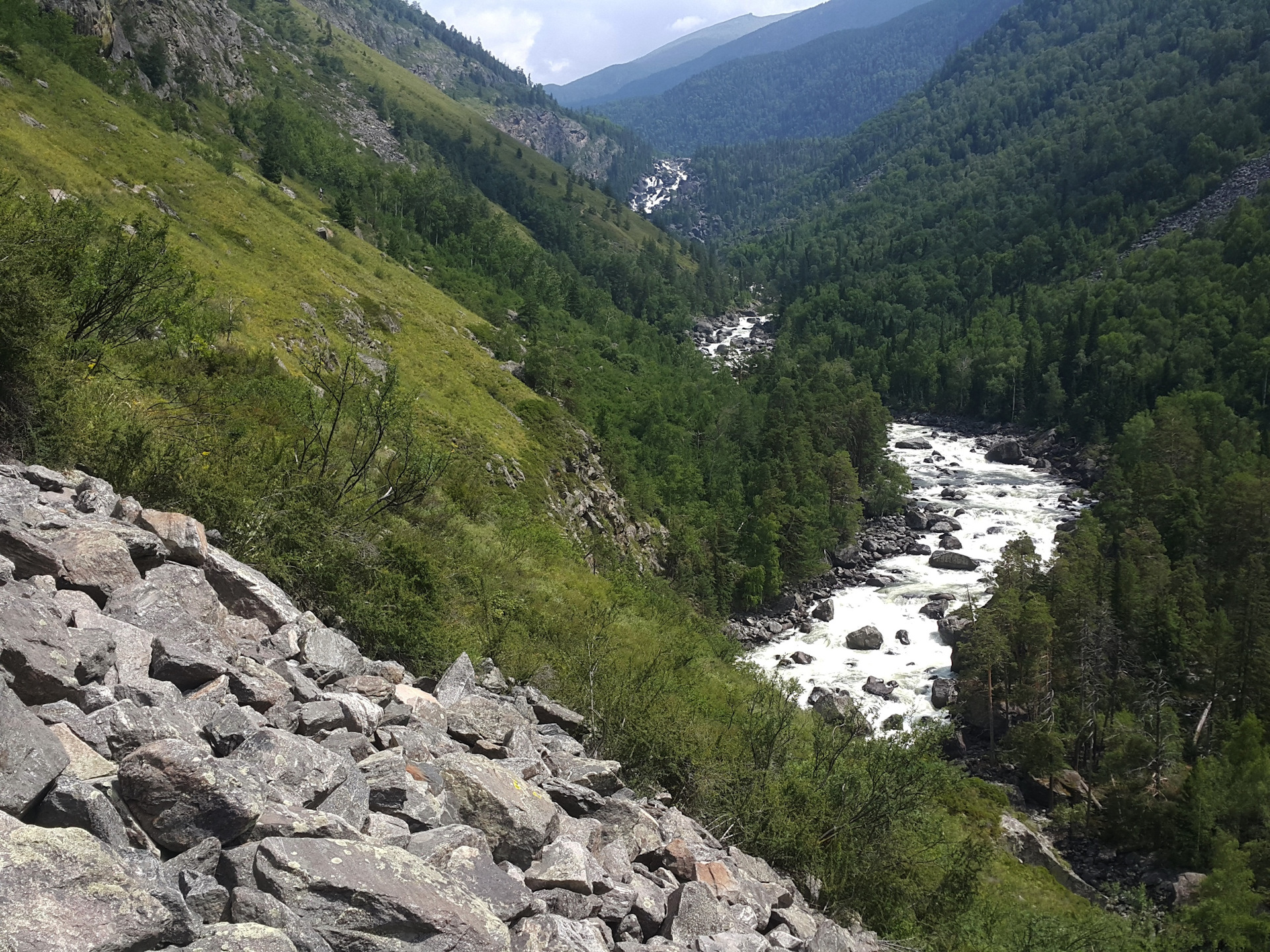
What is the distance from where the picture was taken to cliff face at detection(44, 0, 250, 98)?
77.0 m

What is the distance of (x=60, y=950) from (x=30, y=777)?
4.87 ft

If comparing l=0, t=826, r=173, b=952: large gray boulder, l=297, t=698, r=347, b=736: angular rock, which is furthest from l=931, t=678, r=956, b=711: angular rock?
l=0, t=826, r=173, b=952: large gray boulder

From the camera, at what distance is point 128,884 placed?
494cm

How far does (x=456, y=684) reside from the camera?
12.4 metres


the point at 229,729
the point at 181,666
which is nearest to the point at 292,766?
the point at 229,729

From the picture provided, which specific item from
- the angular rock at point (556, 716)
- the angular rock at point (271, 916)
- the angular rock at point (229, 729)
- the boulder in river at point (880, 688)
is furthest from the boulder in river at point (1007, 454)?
the angular rock at point (271, 916)

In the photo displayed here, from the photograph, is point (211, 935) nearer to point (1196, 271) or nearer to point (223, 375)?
point (223, 375)

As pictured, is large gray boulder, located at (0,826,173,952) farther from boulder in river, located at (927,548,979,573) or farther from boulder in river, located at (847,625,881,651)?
boulder in river, located at (927,548,979,573)

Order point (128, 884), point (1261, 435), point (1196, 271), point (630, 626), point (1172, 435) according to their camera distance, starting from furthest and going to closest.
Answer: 1. point (1196, 271)
2. point (1261, 435)
3. point (1172, 435)
4. point (630, 626)
5. point (128, 884)

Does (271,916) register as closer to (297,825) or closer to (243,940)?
(243,940)

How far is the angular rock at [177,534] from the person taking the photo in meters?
10.9

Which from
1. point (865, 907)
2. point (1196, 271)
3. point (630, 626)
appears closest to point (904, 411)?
point (1196, 271)

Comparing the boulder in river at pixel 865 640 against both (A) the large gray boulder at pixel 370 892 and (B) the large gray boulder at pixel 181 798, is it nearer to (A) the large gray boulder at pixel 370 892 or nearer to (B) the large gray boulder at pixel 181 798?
(A) the large gray boulder at pixel 370 892

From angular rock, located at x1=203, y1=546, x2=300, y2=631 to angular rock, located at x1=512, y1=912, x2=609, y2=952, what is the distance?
20.5 feet
